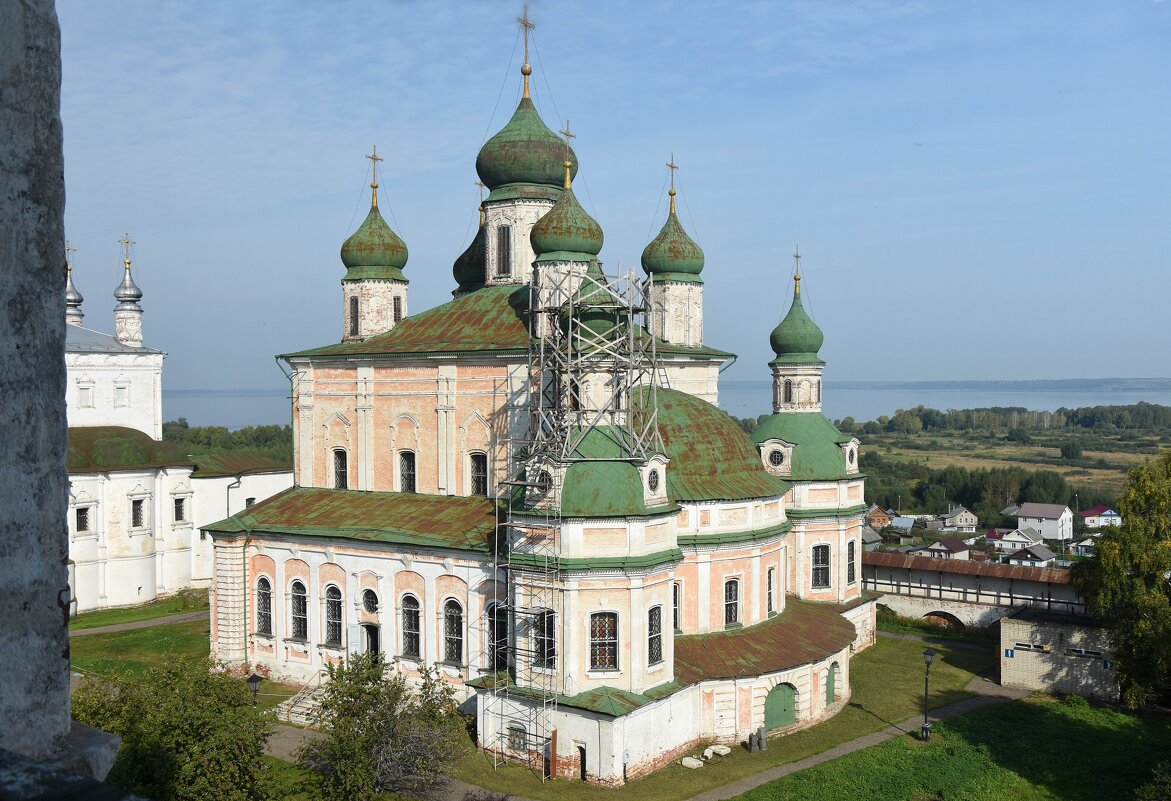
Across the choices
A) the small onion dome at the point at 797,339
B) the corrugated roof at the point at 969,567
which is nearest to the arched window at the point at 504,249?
the small onion dome at the point at 797,339

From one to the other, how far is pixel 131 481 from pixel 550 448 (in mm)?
24276

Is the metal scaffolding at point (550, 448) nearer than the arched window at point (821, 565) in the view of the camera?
Yes

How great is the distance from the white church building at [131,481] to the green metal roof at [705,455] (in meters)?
22.8

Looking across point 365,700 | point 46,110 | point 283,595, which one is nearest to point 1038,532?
point 283,595

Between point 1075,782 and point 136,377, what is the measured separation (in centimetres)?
3885

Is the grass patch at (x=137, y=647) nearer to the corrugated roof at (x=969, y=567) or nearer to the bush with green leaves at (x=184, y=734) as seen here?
the bush with green leaves at (x=184, y=734)

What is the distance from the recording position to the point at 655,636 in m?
21.9

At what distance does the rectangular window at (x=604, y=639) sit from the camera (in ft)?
69.5

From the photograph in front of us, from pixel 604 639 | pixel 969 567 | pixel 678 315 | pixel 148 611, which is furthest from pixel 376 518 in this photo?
pixel 969 567

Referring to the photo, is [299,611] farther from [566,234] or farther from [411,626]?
[566,234]

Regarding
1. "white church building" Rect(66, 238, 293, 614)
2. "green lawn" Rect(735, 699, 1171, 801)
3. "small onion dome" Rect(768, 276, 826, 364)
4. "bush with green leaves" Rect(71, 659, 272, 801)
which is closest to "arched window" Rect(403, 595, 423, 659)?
"bush with green leaves" Rect(71, 659, 272, 801)

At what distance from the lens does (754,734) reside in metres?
22.8

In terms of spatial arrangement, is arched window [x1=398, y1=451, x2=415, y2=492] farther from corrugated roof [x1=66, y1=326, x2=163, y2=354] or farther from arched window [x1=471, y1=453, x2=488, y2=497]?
corrugated roof [x1=66, y1=326, x2=163, y2=354]

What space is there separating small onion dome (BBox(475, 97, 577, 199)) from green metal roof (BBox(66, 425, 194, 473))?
19482mm
